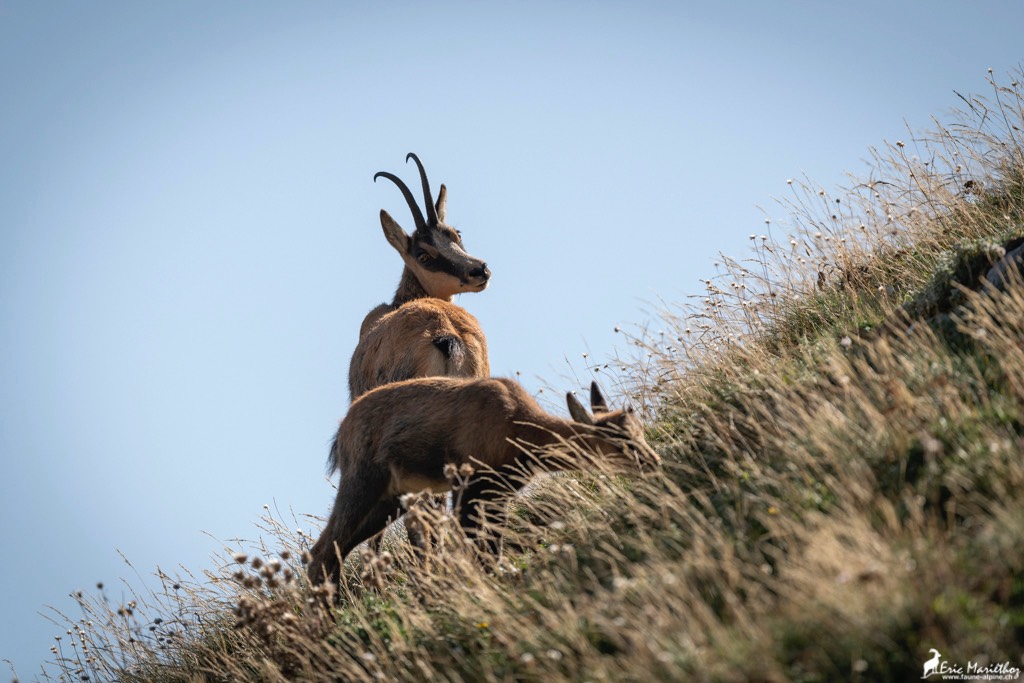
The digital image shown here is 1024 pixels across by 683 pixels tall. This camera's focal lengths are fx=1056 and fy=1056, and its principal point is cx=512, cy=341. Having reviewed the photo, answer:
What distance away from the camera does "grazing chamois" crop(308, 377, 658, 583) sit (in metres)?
7.44

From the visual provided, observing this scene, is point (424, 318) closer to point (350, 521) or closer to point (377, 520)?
point (377, 520)

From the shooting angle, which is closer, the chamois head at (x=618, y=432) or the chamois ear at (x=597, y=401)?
the chamois head at (x=618, y=432)

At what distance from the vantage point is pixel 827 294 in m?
9.05

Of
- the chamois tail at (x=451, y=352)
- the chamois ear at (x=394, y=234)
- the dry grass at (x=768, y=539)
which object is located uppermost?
the chamois ear at (x=394, y=234)

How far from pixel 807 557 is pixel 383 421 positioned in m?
4.01

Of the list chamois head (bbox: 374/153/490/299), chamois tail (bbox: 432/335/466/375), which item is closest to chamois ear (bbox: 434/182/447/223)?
chamois head (bbox: 374/153/490/299)

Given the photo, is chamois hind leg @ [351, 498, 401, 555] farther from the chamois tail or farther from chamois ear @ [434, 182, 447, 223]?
chamois ear @ [434, 182, 447, 223]

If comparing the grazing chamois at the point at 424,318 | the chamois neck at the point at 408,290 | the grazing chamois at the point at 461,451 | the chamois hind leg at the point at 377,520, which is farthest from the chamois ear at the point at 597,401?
the chamois neck at the point at 408,290

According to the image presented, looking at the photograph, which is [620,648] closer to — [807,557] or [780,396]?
[807,557]

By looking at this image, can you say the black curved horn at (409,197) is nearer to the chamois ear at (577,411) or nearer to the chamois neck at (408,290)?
the chamois neck at (408,290)

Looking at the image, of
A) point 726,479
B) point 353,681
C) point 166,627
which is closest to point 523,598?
point 353,681

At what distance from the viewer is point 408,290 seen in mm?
12492

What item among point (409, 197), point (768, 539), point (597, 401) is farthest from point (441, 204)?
point (768, 539)

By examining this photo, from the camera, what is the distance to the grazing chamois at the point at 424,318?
964cm
